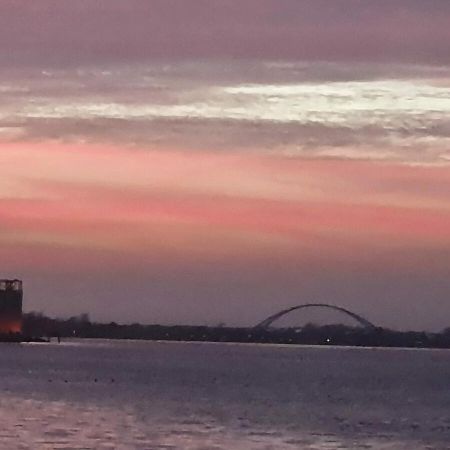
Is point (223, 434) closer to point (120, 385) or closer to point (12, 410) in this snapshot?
point (12, 410)

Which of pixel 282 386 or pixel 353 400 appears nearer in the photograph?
pixel 353 400

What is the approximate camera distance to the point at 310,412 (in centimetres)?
8662

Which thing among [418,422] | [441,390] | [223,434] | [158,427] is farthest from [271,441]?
[441,390]

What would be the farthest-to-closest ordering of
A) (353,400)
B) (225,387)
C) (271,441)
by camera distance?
(225,387), (353,400), (271,441)

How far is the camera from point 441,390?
126875 mm

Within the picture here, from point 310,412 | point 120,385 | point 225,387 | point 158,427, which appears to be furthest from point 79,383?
point 158,427

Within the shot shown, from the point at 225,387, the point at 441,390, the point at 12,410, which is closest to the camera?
the point at 12,410

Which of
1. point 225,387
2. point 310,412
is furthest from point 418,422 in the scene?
point 225,387

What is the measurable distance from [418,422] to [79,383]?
47.2 m

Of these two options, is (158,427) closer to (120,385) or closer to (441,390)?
(120,385)

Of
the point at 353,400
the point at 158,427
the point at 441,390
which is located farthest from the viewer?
the point at 441,390

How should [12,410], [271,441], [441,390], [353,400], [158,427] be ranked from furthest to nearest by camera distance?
[441,390] < [353,400] < [12,410] < [158,427] < [271,441]

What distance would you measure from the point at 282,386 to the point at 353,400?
77.5 feet

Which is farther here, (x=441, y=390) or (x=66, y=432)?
(x=441, y=390)
